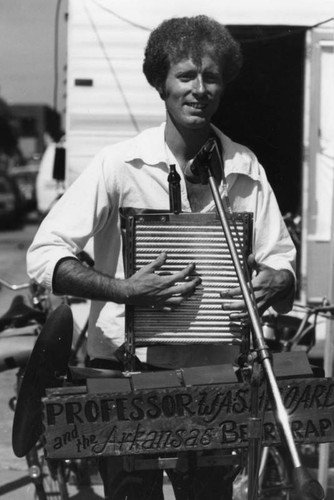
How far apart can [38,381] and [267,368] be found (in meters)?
0.77

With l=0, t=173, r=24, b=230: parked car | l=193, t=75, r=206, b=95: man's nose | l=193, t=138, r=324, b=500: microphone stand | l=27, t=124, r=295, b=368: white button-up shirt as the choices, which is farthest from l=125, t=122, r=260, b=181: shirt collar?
l=0, t=173, r=24, b=230: parked car

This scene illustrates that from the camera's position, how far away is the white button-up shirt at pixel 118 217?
3174 millimetres

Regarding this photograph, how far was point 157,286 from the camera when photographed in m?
2.97

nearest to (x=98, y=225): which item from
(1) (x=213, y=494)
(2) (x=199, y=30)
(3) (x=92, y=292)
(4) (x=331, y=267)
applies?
(3) (x=92, y=292)

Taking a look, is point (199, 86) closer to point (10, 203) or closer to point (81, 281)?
point (81, 281)

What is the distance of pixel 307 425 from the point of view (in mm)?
2682

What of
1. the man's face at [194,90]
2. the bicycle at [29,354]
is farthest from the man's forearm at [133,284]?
the bicycle at [29,354]

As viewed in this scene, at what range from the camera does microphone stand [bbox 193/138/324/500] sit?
2336 millimetres

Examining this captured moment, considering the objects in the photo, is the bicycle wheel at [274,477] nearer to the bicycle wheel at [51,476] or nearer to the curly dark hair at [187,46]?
the bicycle wheel at [51,476]

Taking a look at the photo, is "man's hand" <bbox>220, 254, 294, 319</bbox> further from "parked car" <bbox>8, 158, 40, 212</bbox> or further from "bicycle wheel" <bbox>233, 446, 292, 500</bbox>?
"parked car" <bbox>8, 158, 40, 212</bbox>

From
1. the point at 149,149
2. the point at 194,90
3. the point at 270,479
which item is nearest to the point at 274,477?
the point at 270,479

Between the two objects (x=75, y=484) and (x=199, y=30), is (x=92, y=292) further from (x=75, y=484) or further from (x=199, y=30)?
(x=75, y=484)

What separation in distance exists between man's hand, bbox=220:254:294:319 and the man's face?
1.70 feet

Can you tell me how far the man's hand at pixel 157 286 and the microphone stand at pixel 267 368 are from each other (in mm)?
336
